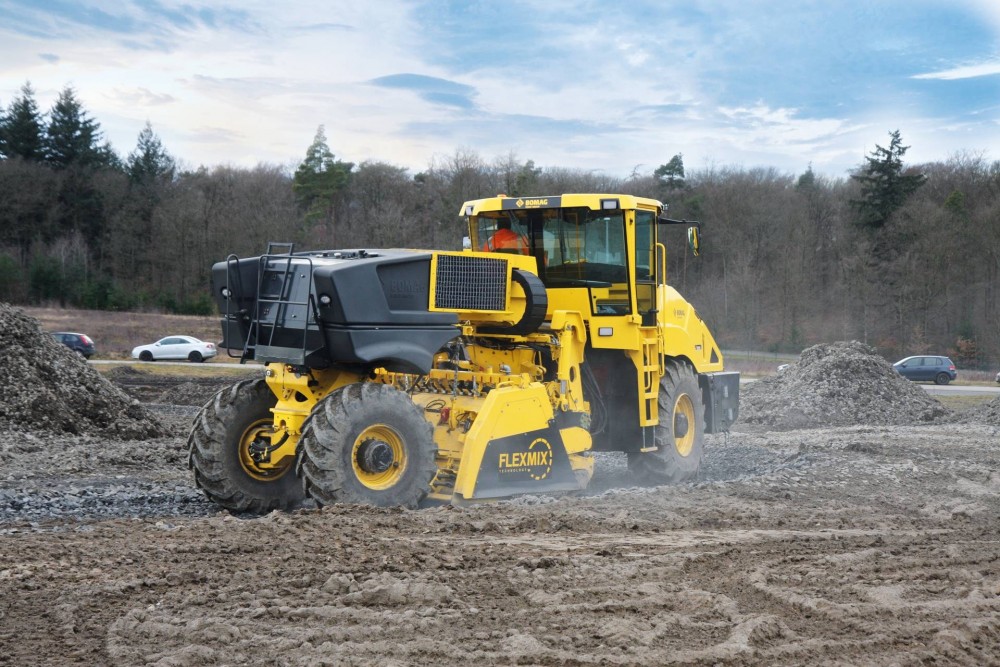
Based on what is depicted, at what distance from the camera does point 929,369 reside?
37.4 m

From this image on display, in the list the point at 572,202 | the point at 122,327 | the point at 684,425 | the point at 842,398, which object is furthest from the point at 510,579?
the point at 122,327

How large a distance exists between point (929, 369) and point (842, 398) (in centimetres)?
1885

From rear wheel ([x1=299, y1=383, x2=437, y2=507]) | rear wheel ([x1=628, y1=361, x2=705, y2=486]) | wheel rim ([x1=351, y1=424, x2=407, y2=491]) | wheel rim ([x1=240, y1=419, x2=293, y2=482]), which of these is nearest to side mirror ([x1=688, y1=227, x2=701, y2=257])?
rear wheel ([x1=628, y1=361, x2=705, y2=486])

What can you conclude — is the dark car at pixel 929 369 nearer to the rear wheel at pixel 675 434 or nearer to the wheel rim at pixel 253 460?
the rear wheel at pixel 675 434

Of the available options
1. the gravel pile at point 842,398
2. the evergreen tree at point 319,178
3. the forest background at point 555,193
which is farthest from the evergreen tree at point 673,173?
the gravel pile at point 842,398

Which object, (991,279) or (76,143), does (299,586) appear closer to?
(991,279)

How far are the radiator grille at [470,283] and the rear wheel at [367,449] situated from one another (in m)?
1.08

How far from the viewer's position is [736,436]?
17.1 m

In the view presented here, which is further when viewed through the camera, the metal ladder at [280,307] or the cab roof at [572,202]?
the cab roof at [572,202]

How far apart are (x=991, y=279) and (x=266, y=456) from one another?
162 ft

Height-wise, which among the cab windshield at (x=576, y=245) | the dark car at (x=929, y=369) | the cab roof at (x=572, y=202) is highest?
the cab roof at (x=572, y=202)

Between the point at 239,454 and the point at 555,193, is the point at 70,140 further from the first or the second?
the point at 239,454

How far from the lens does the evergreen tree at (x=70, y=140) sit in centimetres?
6325

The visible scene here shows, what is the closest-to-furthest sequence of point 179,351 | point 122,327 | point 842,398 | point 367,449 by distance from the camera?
point 367,449
point 842,398
point 179,351
point 122,327
